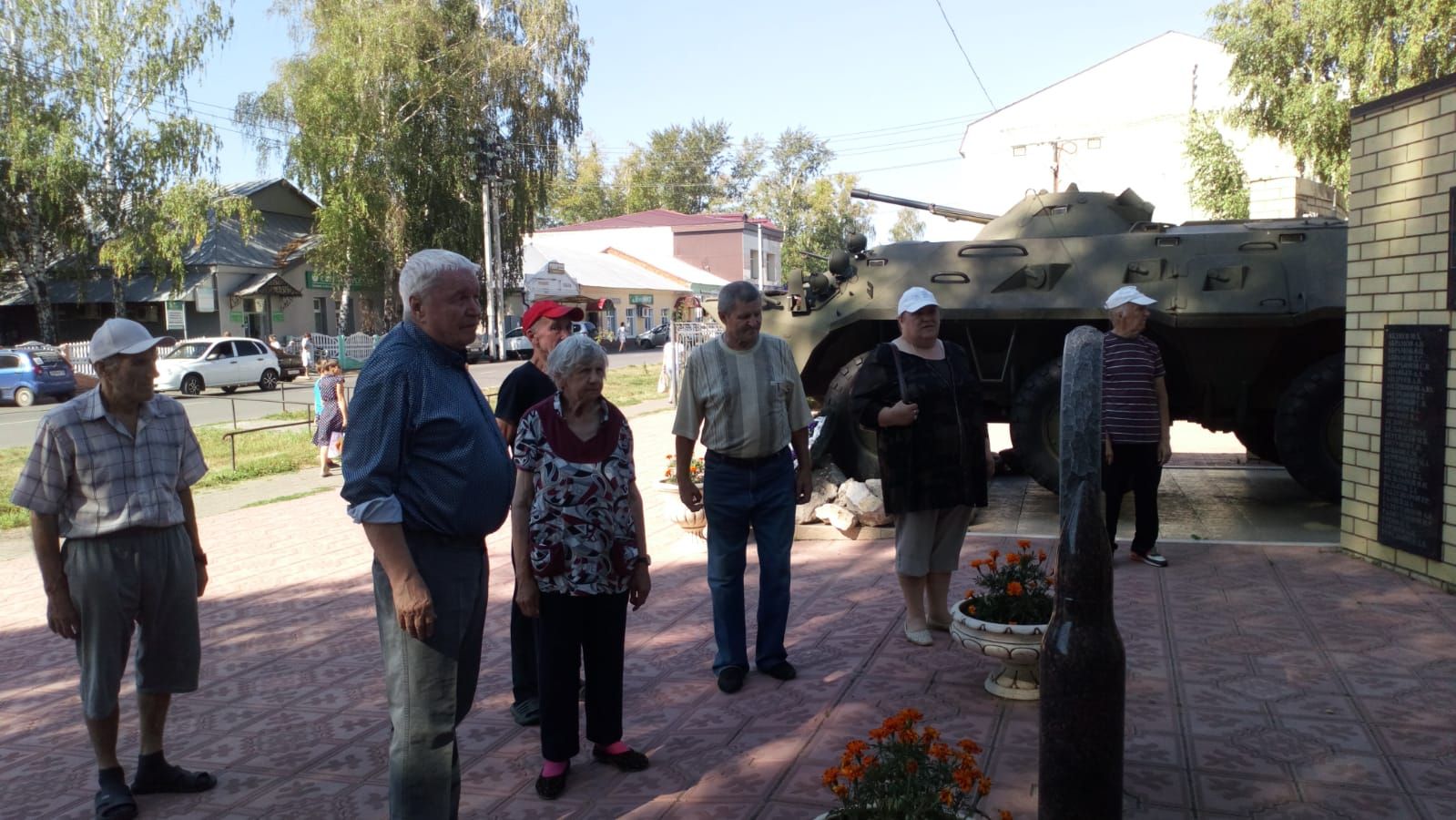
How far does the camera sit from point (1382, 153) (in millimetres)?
6406

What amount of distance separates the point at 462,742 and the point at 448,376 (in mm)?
1837

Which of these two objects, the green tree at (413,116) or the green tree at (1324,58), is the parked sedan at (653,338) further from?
the green tree at (1324,58)

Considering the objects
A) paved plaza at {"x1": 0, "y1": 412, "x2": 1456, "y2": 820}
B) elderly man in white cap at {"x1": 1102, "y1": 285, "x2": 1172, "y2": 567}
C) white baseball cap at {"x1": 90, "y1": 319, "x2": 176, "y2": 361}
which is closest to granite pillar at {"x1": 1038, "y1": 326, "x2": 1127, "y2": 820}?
paved plaza at {"x1": 0, "y1": 412, "x2": 1456, "y2": 820}

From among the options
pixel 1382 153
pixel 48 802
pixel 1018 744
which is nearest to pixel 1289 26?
pixel 1382 153

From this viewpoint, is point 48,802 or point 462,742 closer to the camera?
point 48,802

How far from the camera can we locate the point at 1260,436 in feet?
30.6

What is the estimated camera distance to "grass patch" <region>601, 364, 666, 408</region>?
2227cm

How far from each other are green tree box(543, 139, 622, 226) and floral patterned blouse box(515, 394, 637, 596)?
69498 millimetres

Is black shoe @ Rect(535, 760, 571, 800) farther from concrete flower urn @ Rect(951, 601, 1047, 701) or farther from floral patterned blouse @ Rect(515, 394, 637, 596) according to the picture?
concrete flower urn @ Rect(951, 601, 1047, 701)

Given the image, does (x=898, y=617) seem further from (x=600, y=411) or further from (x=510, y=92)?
(x=510, y=92)

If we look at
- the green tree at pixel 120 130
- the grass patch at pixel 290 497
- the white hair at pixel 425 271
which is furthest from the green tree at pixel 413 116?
the white hair at pixel 425 271

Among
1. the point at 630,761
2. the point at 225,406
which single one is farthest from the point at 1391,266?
the point at 225,406

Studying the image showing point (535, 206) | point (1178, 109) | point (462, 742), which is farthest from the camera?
point (535, 206)

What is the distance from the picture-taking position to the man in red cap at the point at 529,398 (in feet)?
14.8
